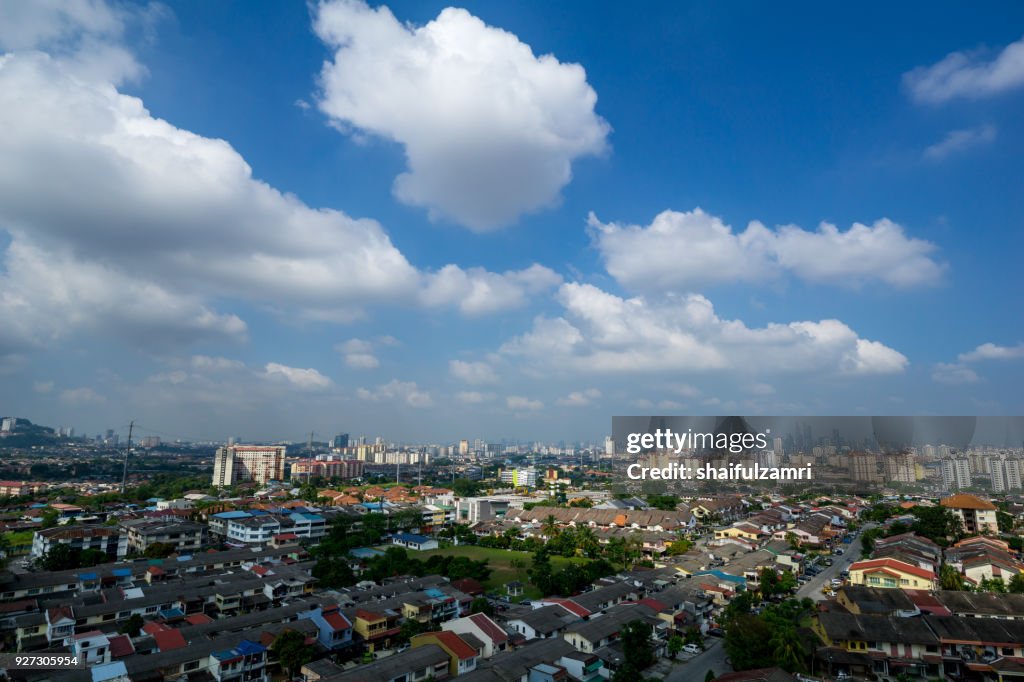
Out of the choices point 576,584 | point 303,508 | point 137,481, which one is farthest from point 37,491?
point 576,584

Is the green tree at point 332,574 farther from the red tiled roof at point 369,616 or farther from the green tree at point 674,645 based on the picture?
the green tree at point 674,645

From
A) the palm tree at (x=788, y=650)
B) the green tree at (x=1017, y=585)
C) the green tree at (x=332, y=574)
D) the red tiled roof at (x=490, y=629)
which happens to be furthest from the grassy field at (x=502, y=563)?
the green tree at (x=1017, y=585)

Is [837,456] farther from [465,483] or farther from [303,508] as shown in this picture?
[303,508]

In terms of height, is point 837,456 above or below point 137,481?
above

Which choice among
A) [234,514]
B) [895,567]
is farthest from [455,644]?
[234,514]

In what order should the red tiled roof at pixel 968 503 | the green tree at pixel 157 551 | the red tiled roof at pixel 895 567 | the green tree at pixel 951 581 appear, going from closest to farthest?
1. the green tree at pixel 951 581
2. the red tiled roof at pixel 895 567
3. the green tree at pixel 157 551
4. the red tiled roof at pixel 968 503

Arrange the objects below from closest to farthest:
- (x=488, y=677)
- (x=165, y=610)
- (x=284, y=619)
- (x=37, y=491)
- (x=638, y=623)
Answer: (x=488, y=677) < (x=638, y=623) < (x=284, y=619) < (x=165, y=610) < (x=37, y=491)
